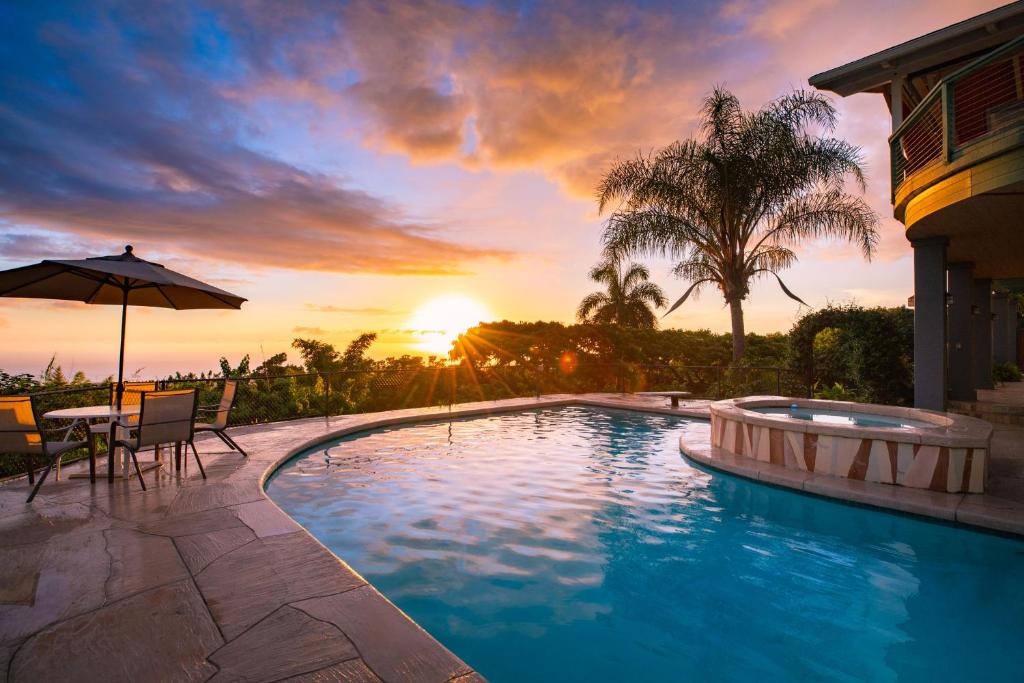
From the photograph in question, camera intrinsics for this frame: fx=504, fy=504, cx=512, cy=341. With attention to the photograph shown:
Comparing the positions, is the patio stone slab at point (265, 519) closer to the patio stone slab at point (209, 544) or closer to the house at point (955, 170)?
the patio stone slab at point (209, 544)

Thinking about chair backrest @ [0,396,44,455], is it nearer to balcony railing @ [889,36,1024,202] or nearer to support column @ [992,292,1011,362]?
balcony railing @ [889,36,1024,202]

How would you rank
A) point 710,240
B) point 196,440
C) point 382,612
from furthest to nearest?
point 710,240
point 196,440
point 382,612

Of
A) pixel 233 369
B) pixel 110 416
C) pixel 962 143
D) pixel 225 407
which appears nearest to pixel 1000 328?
pixel 962 143

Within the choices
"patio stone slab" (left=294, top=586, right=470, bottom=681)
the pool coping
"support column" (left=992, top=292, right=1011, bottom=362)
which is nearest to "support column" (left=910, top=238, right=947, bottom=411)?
the pool coping

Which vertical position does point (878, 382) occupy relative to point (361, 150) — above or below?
below

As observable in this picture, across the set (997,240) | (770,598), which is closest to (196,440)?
(770,598)

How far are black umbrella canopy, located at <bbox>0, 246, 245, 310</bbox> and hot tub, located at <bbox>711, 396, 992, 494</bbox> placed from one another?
7.88m

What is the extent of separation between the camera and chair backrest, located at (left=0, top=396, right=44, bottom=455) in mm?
5152

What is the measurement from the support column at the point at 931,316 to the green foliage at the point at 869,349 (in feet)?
10.9

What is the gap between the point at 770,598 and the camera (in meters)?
3.88

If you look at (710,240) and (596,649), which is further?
(710,240)

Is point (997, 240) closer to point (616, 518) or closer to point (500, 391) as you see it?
point (616, 518)

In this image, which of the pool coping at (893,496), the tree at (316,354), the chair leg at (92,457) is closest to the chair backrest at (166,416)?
the chair leg at (92,457)

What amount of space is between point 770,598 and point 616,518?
1824 millimetres
